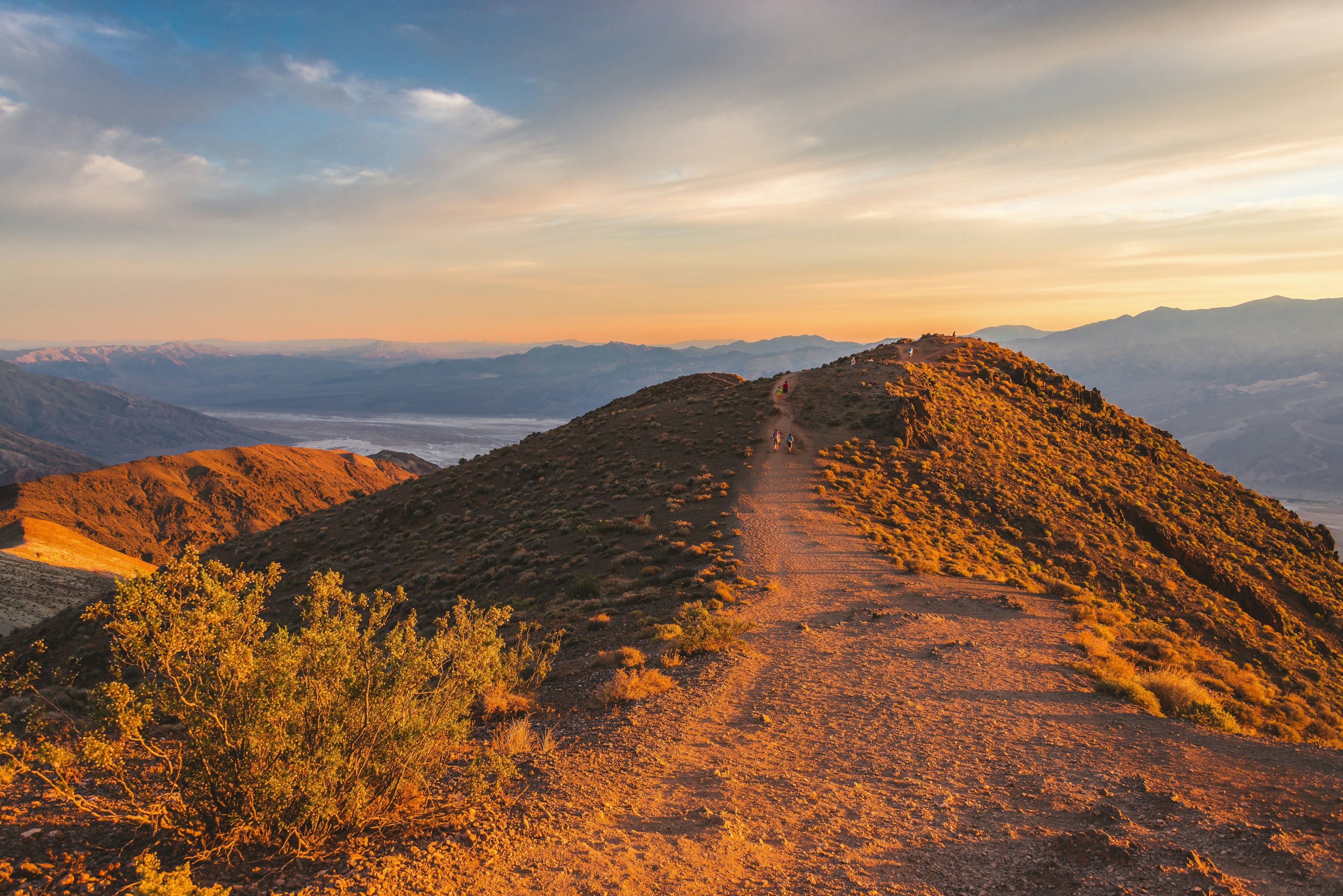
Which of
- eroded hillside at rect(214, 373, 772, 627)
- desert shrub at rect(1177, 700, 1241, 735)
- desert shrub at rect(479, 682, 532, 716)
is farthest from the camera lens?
eroded hillside at rect(214, 373, 772, 627)

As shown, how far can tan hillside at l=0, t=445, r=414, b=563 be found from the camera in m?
70.6

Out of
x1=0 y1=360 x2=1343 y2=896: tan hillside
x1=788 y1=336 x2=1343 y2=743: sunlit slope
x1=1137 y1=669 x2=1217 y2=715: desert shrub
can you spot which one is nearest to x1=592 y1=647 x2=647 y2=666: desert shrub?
x1=0 y1=360 x2=1343 y2=896: tan hillside

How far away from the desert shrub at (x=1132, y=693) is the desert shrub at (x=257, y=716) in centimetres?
1060

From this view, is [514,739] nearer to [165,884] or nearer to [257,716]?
[257,716]

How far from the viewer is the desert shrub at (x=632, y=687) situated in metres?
9.48

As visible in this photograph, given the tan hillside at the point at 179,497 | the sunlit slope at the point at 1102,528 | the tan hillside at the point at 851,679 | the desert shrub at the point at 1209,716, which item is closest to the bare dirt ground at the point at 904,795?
the tan hillside at the point at 851,679

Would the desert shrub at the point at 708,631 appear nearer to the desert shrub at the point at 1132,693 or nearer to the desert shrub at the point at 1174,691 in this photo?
the desert shrub at the point at 1132,693

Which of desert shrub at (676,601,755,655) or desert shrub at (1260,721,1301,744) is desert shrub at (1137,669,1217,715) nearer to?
desert shrub at (1260,721,1301,744)

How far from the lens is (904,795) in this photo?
7195mm

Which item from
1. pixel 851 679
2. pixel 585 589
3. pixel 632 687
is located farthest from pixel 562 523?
pixel 851 679

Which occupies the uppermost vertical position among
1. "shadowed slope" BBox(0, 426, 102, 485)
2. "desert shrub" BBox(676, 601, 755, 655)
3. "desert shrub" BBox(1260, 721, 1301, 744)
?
"desert shrub" BBox(676, 601, 755, 655)

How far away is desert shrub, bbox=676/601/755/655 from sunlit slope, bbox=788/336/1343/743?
6537 millimetres

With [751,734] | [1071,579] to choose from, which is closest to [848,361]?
[1071,579]

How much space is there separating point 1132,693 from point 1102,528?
1742cm
